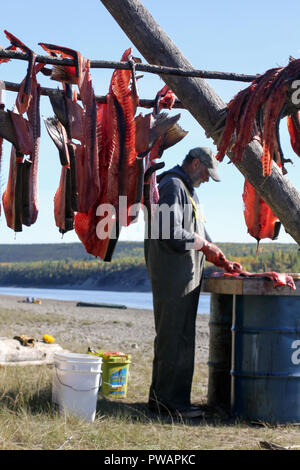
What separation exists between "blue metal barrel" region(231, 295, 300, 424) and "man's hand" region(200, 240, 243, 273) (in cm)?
40

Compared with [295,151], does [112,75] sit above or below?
above

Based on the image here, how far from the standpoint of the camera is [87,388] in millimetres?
5613

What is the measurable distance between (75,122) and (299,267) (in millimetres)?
43941

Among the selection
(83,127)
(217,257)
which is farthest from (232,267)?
(83,127)

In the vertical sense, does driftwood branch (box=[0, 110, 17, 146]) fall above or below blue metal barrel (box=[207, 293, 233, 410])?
above

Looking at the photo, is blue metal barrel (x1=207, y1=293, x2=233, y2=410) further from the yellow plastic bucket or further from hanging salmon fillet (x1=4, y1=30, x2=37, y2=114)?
hanging salmon fillet (x1=4, y1=30, x2=37, y2=114)

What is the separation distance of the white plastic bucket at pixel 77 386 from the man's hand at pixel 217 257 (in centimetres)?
A: 144

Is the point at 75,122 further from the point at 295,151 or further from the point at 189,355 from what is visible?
the point at 189,355

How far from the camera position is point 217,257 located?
6055 millimetres

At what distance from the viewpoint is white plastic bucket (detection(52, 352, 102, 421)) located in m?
5.59

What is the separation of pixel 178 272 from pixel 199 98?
3.11 meters

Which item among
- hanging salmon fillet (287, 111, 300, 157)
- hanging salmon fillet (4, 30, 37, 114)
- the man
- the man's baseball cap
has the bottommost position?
the man

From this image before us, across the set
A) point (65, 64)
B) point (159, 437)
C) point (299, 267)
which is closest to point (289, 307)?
point (159, 437)

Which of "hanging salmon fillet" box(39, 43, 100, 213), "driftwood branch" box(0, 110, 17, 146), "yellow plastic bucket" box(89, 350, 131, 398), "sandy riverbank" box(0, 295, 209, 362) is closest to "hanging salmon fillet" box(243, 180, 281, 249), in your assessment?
Result: "hanging salmon fillet" box(39, 43, 100, 213)
